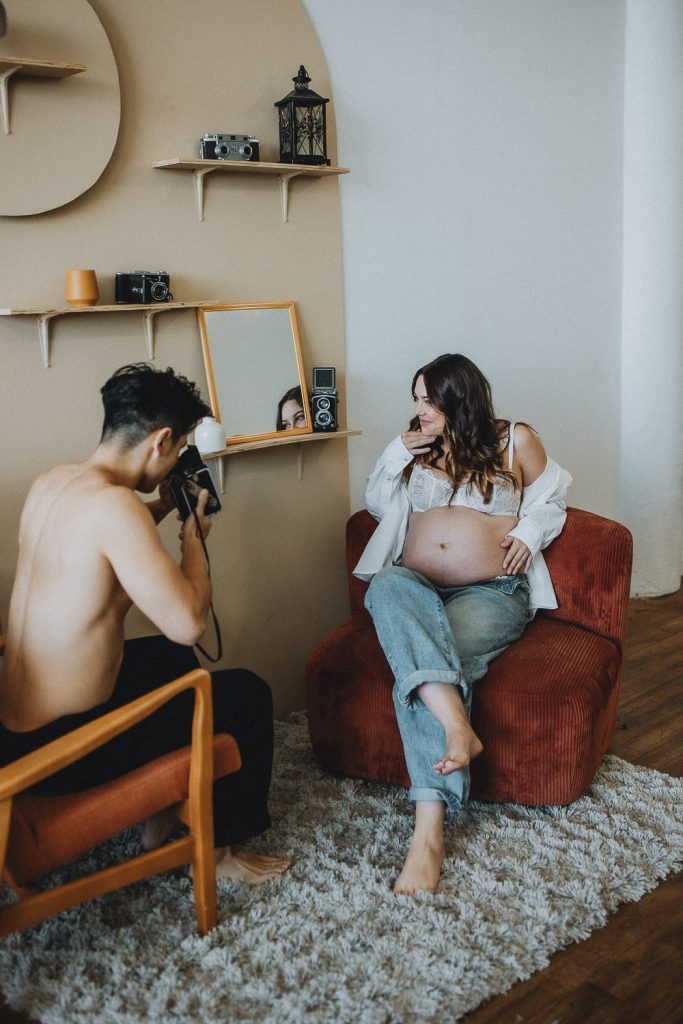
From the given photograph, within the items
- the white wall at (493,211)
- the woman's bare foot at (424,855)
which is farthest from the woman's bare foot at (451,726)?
the white wall at (493,211)

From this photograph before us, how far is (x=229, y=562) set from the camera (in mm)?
3078

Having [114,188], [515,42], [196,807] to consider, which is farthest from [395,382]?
[196,807]

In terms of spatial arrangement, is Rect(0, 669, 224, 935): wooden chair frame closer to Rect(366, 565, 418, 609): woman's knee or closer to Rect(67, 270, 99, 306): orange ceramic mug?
Rect(366, 565, 418, 609): woman's knee

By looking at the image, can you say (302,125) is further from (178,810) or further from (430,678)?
(178,810)

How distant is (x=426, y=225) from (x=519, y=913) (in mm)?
2416

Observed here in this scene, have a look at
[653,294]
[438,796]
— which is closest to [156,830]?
[438,796]

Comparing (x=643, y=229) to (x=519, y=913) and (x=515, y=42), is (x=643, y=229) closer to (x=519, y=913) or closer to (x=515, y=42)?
(x=515, y=42)

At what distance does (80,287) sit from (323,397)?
0.91 metres

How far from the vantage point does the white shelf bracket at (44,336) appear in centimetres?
254

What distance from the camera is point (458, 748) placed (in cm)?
225

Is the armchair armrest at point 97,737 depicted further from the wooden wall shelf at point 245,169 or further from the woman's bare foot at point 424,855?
the wooden wall shelf at point 245,169

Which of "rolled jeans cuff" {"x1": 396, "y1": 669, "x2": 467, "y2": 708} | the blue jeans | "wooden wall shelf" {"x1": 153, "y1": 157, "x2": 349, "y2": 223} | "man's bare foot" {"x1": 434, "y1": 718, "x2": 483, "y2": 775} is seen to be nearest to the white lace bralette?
the blue jeans

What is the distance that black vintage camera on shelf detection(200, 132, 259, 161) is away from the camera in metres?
2.76

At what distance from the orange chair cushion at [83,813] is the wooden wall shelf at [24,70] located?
1.67 metres
